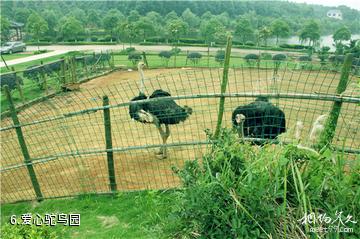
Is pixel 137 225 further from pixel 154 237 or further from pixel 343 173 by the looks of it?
pixel 343 173

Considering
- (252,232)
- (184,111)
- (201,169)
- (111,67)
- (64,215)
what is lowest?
(111,67)

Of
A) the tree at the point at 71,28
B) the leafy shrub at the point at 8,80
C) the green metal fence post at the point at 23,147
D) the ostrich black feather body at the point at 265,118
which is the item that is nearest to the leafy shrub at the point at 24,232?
the green metal fence post at the point at 23,147

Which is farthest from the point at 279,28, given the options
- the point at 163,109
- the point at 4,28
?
the point at 163,109

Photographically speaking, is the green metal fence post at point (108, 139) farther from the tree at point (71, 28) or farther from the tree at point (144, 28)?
the tree at point (71, 28)

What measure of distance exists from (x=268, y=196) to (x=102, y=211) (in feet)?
10.3

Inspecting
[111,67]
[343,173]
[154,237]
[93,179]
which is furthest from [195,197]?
A: [111,67]

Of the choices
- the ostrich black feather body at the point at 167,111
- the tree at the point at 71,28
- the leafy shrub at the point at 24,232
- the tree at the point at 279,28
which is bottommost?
the tree at the point at 279,28

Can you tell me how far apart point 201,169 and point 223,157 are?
0.13m

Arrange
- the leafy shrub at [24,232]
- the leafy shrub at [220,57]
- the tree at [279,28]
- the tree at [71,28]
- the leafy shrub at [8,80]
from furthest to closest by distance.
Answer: the tree at [279,28] → the tree at [71,28] → the leafy shrub at [220,57] → the leafy shrub at [8,80] → the leafy shrub at [24,232]

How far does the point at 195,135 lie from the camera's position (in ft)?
24.3

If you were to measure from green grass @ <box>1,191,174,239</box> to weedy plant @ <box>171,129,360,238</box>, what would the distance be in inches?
69.0

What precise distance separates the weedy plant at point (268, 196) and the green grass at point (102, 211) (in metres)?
1.75

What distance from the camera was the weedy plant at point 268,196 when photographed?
1470mm

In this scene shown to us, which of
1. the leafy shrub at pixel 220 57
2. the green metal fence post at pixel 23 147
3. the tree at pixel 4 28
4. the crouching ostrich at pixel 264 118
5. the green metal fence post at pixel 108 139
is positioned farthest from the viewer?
the tree at pixel 4 28
